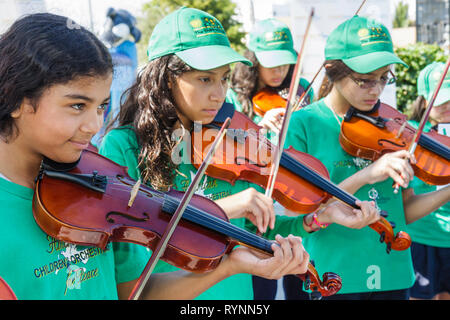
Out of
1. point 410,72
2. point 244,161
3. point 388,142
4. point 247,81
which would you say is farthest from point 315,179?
point 410,72

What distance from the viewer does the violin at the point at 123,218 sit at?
1.07 m

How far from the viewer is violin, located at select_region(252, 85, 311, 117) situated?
3024 millimetres

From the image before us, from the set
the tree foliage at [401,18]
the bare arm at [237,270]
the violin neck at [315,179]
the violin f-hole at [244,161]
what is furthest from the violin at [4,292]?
the tree foliage at [401,18]

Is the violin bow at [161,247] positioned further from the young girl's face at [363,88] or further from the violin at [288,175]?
the young girl's face at [363,88]

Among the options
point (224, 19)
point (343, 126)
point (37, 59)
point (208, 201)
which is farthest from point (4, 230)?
point (224, 19)

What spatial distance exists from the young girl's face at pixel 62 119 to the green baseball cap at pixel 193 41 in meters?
0.50

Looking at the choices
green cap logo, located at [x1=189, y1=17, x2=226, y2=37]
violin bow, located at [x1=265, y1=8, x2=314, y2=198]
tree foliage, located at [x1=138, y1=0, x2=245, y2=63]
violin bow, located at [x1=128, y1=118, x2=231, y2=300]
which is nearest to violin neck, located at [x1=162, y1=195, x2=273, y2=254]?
violin bow, located at [x1=128, y1=118, x2=231, y2=300]

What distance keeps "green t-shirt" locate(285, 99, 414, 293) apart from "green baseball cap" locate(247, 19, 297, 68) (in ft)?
3.74

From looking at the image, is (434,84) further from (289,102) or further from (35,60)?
(35,60)

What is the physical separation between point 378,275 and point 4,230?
147 centimetres

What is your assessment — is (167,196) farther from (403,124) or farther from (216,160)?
(403,124)

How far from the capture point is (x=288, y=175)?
179cm

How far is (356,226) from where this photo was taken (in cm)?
170

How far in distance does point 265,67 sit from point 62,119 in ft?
7.26
